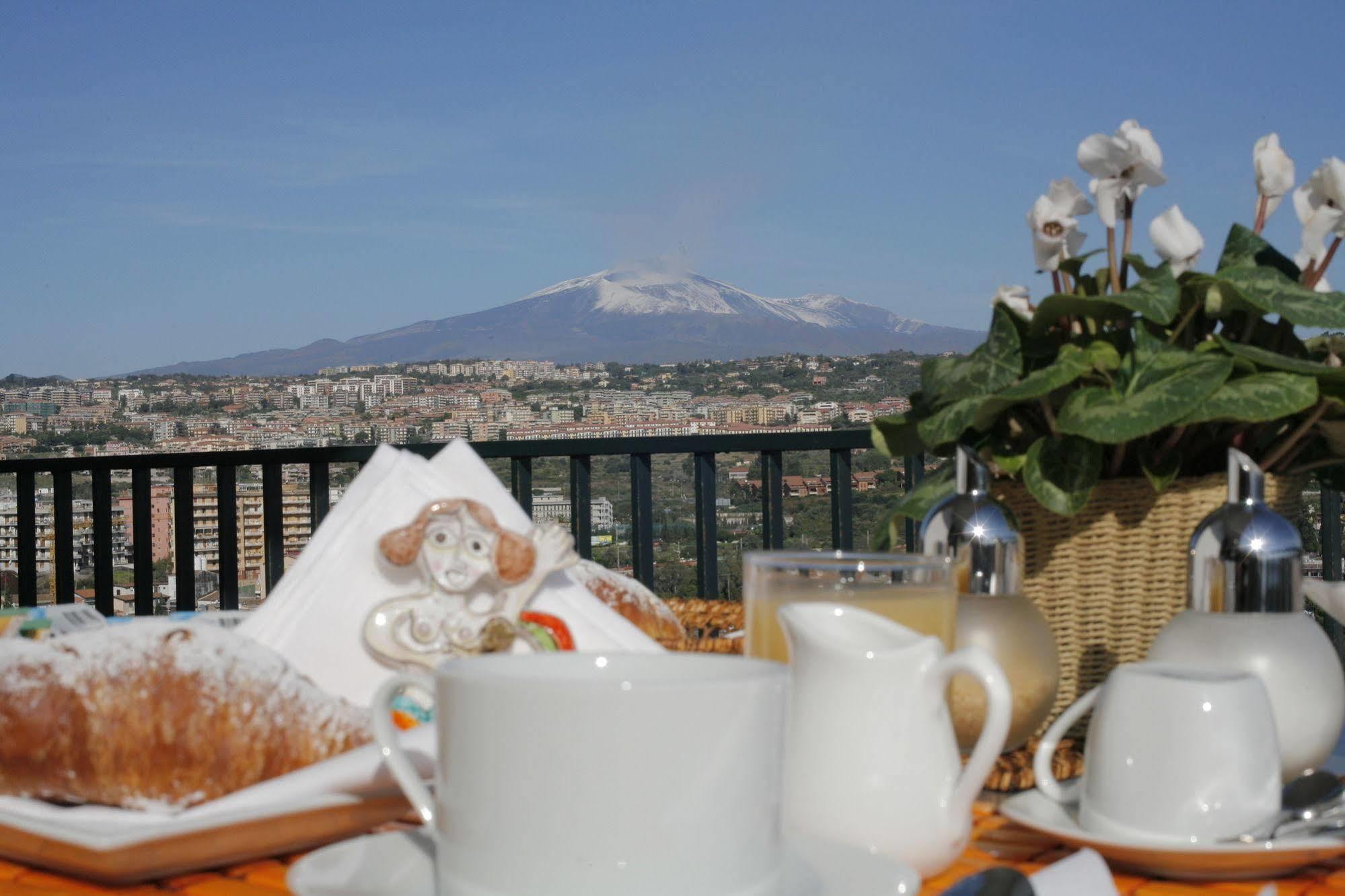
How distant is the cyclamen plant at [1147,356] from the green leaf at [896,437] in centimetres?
9

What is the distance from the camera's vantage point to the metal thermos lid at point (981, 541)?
0.81 m

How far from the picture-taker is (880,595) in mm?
657

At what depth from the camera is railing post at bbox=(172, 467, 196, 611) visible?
4508 mm

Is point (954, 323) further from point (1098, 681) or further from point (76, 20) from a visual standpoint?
point (76, 20)

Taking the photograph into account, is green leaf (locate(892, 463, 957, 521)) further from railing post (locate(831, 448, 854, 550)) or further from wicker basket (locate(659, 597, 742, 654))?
railing post (locate(831, 448, 854, 550))

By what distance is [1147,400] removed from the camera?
862 mm

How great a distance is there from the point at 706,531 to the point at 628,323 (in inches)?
451

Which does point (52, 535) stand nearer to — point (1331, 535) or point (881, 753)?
point (1331, 535)

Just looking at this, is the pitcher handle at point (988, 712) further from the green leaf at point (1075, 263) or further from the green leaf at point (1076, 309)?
the green leaf at point (1075, 263)

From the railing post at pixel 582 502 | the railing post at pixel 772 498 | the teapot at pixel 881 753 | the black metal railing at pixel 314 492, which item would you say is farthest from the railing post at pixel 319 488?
the teapot at pixel 881 753

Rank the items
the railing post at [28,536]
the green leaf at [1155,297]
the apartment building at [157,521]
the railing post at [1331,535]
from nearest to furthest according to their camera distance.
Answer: the green leaf at [1155,297] → the railing post at [1331,535] → the railing post at [28,536] → the apartment building at [157,521]

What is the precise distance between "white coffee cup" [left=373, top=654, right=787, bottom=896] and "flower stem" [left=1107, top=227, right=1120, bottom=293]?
68 cm

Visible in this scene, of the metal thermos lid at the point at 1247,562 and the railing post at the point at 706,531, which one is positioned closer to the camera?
the metal thermos lid at the point at 1247,562

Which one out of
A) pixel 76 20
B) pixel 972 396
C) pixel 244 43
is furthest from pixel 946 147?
pixel 972 396
